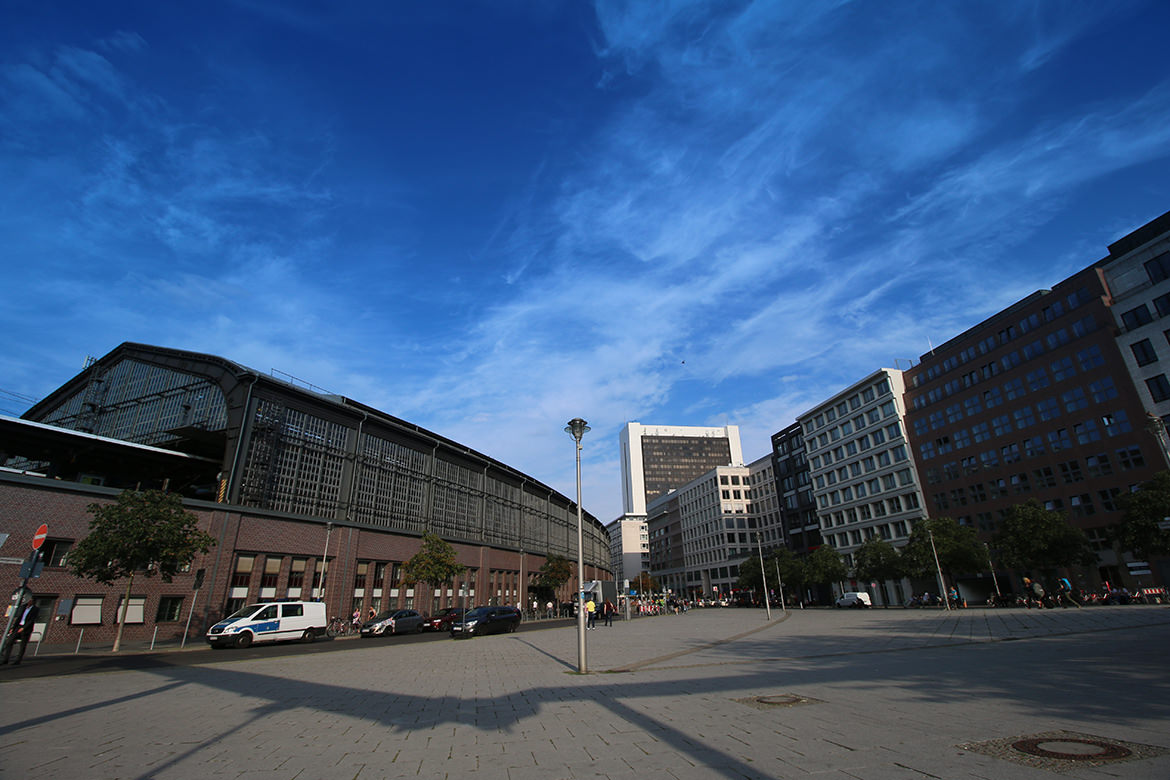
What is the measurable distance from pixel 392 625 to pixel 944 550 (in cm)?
4979

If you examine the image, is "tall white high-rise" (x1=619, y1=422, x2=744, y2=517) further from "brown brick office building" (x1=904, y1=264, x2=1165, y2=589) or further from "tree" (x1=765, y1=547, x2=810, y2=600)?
"brown brick office building" (x1=904, y1=264, x2=1165, y2=589)

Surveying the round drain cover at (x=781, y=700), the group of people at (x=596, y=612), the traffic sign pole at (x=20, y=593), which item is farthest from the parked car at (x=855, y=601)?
the traffic sign pole at (x=20, y=593)

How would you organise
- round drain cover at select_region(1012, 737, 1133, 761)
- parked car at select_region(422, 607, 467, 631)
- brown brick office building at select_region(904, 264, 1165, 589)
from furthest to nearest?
brown brick office building at select_region(904, 264, 1165, 589) → parked car at select_region(422, 607, 467, 631) → round drain cover at select_region(1012, 737, 1133, 761)

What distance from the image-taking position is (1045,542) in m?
42.2

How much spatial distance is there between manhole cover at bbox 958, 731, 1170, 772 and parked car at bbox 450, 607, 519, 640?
29.2m

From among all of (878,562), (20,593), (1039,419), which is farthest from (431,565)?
(1039,419)

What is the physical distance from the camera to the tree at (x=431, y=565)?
42.8 meters

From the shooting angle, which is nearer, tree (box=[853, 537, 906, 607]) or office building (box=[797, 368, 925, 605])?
tree (box=[853, 537, 906, 607])

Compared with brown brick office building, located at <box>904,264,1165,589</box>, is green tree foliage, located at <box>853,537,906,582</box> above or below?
below

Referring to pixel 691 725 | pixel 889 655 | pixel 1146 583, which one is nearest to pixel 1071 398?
pixel 1146 583

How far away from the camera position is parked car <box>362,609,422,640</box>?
34.6m

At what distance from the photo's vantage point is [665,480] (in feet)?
632

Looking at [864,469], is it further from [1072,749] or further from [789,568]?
[1072,749]

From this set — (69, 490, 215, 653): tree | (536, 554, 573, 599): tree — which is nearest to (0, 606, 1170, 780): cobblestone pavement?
(69, 490, 215, 653): tree
